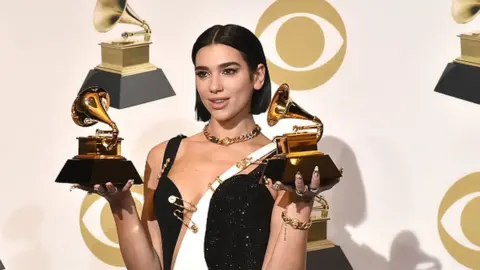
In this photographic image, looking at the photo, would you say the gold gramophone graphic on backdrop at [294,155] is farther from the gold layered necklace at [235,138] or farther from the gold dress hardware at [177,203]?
the gold dress hardware at [177,203]

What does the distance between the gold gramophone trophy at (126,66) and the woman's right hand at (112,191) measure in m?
0.90

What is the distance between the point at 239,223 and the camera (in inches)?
105

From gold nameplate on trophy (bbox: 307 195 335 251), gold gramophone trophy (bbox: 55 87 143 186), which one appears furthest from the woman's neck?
gold nameplate on trophy (bbox: 307 195 335 251)

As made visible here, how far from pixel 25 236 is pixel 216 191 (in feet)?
3.67

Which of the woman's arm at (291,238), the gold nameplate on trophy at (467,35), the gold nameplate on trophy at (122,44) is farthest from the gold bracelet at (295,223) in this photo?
the gold nameplate on trophy at (122,44)

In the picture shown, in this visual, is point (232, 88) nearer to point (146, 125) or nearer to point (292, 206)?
point (292, 206)

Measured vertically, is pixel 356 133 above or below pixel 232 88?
below

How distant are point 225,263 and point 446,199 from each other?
1.04 metres

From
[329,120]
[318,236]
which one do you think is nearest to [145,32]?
[329,120]

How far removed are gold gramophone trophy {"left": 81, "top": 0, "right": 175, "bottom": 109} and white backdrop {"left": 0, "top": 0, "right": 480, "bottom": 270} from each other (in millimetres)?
31

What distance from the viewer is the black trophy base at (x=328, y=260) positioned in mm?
3408

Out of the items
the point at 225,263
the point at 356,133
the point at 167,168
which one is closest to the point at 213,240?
the point at 225,263

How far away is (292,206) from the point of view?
2.55 metres

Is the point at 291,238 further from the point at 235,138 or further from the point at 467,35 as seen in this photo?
the point at 467,35
